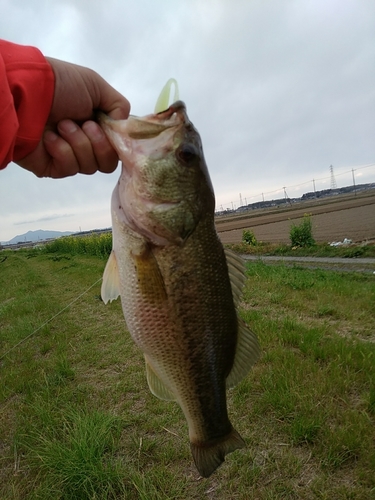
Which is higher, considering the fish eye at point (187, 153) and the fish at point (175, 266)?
the fish eye at point (187, 153)

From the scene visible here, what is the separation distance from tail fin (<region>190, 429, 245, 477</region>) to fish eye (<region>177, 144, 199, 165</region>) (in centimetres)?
147

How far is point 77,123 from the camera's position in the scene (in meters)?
1.85

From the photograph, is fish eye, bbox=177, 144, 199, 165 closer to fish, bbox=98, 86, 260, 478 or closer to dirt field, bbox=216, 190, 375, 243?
fish, bbox=98, 86, 260, 478

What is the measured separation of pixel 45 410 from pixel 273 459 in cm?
254

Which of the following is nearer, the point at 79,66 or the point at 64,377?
the point at 79,66

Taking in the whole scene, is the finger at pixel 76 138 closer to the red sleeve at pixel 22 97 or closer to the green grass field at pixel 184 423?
the red sleeve at pixel 22 97

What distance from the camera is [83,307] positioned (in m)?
8.72

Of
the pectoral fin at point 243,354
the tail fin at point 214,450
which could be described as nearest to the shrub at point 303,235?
the pectoral fin at point 243,354

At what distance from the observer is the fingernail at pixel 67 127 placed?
5.82 feet

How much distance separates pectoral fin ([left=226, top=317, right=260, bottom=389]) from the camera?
1.91 metres

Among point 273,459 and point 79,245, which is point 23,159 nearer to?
point 273,459

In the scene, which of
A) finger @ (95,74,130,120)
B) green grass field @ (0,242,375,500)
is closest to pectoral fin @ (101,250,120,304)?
finger @ (95,74,130,120)

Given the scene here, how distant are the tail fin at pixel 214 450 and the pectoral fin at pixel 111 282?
91 centimetres

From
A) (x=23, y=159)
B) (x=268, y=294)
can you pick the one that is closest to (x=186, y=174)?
(x=23, y=159)
